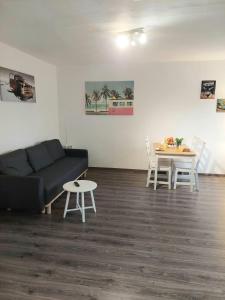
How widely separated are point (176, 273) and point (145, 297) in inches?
16.5

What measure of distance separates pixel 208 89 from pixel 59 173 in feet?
11.5

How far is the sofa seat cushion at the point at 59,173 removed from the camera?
328 cm

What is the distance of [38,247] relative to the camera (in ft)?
8.18

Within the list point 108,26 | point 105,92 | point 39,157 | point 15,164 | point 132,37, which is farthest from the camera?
point 105,92

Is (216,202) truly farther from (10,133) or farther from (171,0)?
(10,133)

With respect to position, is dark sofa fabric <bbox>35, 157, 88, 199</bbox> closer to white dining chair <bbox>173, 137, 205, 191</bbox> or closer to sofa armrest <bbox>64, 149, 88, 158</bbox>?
sofa armrest <bbox>64, 149, 88, 158</bbox>

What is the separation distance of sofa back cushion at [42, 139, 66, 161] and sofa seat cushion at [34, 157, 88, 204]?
0.41 feet

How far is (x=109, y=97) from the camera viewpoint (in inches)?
206

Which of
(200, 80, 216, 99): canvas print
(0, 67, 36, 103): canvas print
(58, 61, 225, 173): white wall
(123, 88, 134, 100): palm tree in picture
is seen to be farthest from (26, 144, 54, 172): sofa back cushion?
(200, 80, 216, 99): canvas print

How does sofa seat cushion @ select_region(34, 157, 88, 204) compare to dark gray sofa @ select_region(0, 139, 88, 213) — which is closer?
dark gray sofa @ select_region(0, 139, 88, 213)

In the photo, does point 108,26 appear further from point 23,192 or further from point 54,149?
point 54,149

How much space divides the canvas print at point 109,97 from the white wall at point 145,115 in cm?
12

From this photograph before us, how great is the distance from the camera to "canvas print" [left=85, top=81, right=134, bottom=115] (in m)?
5.15

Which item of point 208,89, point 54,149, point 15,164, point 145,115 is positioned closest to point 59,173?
point 15,164
